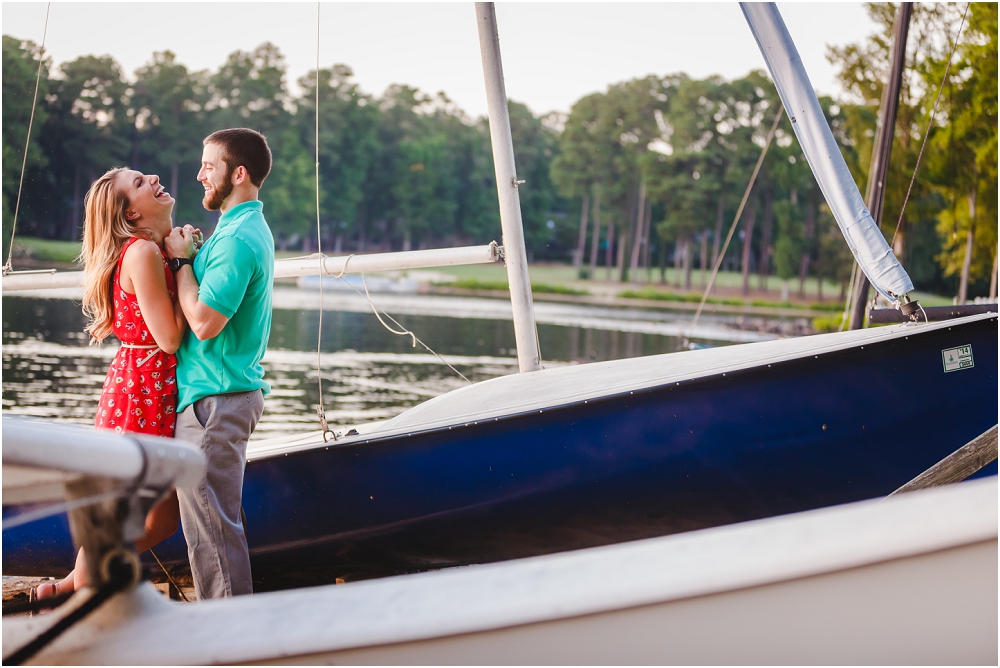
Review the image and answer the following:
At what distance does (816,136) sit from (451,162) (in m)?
85.7

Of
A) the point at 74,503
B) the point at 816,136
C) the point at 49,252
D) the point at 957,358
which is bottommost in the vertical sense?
the point at 74,503

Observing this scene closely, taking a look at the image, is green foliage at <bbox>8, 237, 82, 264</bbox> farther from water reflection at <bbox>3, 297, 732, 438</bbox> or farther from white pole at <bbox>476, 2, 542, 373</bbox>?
white pole at <bbox>476, 2, 542, 373</bbox>

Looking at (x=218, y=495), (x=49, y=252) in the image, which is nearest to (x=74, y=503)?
(x=218, y=495)

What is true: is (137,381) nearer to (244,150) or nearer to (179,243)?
(179,243)

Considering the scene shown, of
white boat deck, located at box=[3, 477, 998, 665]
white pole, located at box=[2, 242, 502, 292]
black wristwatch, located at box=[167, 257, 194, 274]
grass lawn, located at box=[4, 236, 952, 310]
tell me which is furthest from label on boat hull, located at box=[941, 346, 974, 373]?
grass lawn, located at box=[4, 236, 952, 310]

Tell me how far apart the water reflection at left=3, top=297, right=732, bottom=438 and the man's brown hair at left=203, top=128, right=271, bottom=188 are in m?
6.06

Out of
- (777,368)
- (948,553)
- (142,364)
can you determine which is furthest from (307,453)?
(948,553)

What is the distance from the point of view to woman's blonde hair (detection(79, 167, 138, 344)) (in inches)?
118

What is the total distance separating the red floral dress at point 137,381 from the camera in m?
3.03

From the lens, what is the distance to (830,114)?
61781 mm

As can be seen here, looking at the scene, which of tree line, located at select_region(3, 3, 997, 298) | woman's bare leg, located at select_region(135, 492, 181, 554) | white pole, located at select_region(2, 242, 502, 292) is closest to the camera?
woman's bare leg, located at select_region(135, 492, 181, 554)

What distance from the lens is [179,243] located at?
305 centimetres

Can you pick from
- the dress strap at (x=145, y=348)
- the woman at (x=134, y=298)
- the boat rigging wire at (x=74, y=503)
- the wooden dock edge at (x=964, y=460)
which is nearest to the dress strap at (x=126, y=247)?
the woman at (x=134, y=298)

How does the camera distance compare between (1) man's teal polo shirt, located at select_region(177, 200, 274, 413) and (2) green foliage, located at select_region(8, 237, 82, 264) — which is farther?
(2) green foliage, located at select_region(8, 237, 82, 264)
